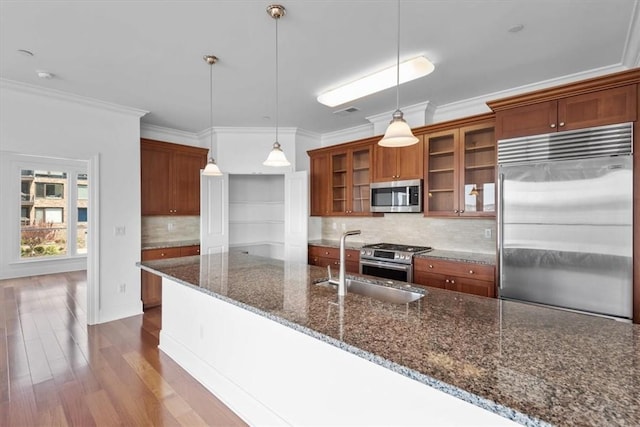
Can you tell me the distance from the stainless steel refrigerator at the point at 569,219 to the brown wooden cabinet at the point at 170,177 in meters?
4.24

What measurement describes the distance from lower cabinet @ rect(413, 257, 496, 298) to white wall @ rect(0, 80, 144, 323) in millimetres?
3660

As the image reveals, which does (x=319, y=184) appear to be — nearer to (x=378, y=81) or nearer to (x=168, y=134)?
(x=378, y=81)

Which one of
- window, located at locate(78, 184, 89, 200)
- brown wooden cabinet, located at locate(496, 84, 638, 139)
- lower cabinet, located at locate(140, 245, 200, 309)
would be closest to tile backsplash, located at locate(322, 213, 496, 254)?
brown wooden cabinet, located at locate(496, 84, 638, 139)

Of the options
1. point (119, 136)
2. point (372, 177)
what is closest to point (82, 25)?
point (119, 136)

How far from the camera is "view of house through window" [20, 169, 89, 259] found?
21.8 feet

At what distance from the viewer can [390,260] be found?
12.7ft

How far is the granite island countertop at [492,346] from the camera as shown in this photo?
2.69ft

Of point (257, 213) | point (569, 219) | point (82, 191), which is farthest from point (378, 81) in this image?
point (82, 191)

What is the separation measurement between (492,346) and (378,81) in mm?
2635

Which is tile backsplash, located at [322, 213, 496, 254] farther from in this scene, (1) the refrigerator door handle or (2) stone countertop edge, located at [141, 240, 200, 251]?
(2) stone countertop edge, located at [141, 240, 200, 251]

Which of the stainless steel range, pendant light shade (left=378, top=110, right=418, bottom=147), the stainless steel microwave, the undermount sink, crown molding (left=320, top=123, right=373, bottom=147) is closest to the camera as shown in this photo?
pendant light shade (left=378, top=110, right=418, bottom=147)

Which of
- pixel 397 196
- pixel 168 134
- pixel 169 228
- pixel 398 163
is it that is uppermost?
pixel 168 134

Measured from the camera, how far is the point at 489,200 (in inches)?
138

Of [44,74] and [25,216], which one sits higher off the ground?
[44,74]
